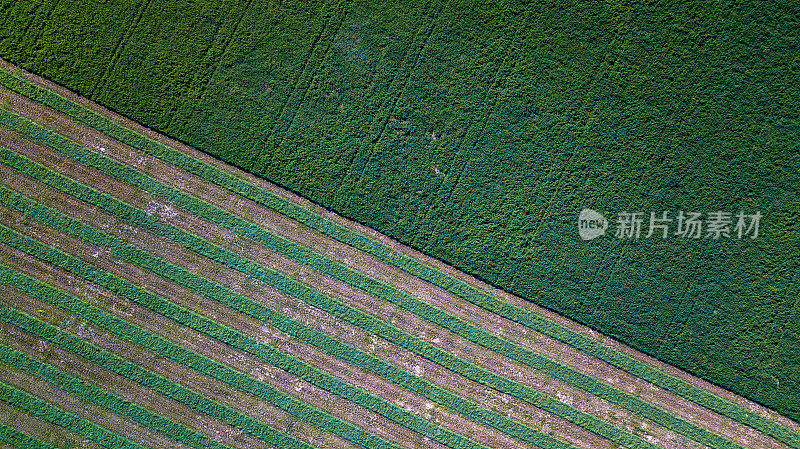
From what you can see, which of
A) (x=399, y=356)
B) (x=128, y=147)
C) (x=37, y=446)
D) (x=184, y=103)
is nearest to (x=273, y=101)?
(x=184, y=103)

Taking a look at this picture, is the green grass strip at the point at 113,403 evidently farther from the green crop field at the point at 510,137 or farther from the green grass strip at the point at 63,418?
the green crop field at the point at 510,137

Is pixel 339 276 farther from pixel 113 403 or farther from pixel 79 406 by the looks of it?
pixel 79 406

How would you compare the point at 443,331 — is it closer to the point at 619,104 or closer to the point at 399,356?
the point at 399,356

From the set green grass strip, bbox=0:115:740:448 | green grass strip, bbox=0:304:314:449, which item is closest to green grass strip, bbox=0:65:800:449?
green grass strip, bbox=0:115:740:448

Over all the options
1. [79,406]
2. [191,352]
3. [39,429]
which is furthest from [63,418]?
[191,352]

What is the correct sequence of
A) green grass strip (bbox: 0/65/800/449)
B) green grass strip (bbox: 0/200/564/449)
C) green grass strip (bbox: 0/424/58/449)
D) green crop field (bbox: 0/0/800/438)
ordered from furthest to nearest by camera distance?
green grass strip (bbox: 0/424/58/449)
green grass strip (bbox: 0/200/564/449)
green grass strip (bbox: 0/65/800/449)
green crop field (bbox: 0/0/800/438)

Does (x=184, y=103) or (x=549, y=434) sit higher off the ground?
(x=184, y=103)

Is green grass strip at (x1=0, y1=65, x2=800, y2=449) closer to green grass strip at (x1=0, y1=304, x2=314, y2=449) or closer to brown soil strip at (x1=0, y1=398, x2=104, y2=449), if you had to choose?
green grass strip at (x1=0, y1=304, x2=314, y2=449)
